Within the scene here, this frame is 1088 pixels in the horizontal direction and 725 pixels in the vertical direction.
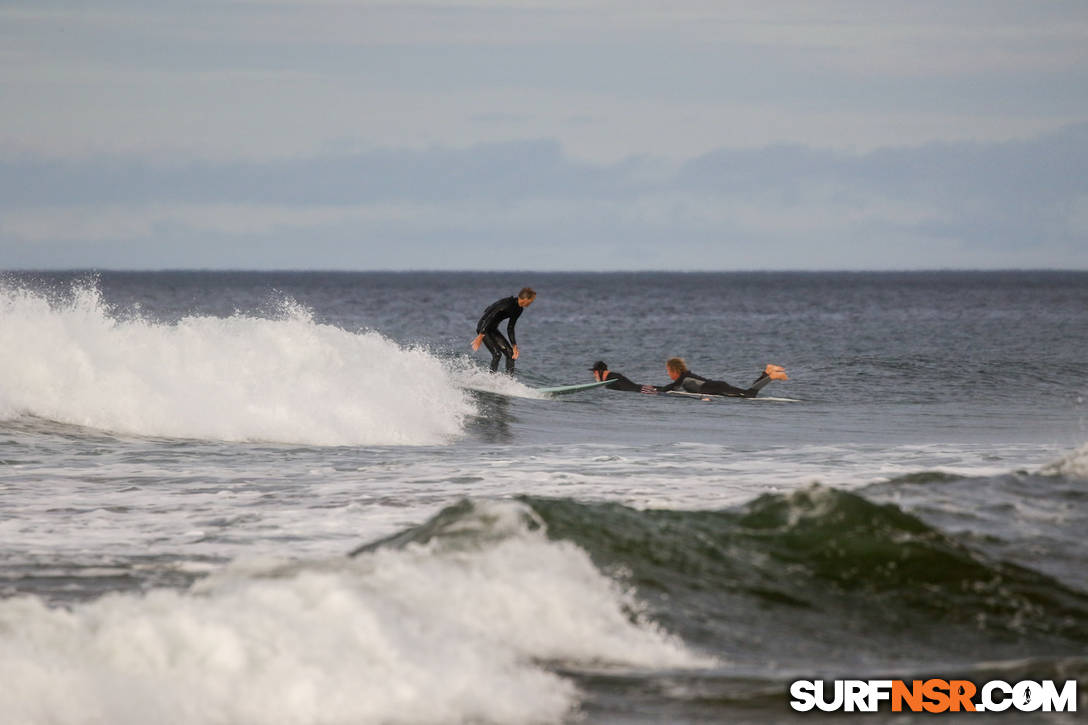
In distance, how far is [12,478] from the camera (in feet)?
38.6

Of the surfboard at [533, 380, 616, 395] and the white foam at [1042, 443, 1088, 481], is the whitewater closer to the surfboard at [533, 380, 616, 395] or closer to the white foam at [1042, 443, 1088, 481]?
the surfboard at [533, 380, 616, 395]

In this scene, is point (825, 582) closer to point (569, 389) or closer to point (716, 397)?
point (716, 397)

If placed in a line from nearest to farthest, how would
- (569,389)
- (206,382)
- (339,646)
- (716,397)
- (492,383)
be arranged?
(339,646) < (206,382) < (716,397) < (492,383) < (569,389)

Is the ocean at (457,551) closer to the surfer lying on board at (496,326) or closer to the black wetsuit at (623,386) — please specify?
the surfer lying on board at (496,326)

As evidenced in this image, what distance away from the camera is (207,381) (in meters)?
17.5

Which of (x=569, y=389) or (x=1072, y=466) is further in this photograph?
(x=569, y=389)

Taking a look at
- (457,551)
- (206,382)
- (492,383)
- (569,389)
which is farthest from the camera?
(569,389)

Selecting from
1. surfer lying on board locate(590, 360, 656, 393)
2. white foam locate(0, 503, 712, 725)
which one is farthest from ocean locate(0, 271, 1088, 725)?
surfer lying on board locate(590, 360, 656, 393)

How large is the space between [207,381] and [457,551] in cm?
1113

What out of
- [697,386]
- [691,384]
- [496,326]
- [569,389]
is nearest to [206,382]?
[496,326]

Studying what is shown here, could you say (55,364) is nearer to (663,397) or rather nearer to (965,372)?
(663,397)

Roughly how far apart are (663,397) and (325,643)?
17.9 meters

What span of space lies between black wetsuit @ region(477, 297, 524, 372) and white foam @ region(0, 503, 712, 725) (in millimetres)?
14588

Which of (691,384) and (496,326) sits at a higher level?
(496,326)
